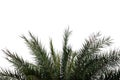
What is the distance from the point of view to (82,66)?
13.3m

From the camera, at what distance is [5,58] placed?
1380cm

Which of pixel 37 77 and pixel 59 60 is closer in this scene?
pixel 37 77

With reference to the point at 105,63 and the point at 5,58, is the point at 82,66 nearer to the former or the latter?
the point at 105,63

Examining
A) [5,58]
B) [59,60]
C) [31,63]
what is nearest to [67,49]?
[59,60]

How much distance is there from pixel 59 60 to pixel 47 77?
95cm

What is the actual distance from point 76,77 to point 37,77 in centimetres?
142

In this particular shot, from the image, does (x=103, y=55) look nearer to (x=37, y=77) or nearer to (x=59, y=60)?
(x=59, y=60)

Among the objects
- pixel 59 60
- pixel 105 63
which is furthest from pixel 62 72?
pixel 105 63

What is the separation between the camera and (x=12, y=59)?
45.3 ft

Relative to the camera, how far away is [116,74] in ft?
43.6

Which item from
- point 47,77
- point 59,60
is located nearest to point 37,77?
point 47,77

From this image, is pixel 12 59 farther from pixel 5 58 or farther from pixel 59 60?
pixel 59 60

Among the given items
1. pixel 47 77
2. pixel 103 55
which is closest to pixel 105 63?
pixel 103 55

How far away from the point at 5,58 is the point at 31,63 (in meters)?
1.00
